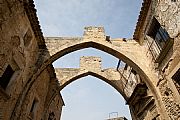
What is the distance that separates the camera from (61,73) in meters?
12.0

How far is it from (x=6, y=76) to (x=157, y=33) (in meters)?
5.93

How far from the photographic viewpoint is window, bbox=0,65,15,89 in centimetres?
600

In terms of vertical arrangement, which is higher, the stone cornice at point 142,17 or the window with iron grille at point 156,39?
the stone cornice at point 142,17

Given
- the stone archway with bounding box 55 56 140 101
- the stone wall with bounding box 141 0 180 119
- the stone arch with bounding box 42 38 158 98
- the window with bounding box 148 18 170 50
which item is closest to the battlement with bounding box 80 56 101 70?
the stone archway with bounding box 55 56 140 101

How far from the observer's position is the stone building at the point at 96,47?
5.64 meters

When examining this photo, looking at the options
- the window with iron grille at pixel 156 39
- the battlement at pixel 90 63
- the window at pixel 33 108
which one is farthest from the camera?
the battlement at pixel 90 63

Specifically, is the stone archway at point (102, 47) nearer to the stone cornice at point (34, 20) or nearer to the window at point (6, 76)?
the stone cornice at point (34, 20)

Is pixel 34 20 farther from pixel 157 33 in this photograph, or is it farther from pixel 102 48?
pixel 157 33

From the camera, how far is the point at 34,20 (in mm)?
7258

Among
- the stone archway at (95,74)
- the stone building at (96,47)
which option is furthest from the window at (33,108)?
the stone archway at (95,74)

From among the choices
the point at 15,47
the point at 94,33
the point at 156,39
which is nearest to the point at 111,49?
the point at 94,33

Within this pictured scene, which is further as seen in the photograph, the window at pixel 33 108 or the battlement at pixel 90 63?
the battlement at pixel 90 63

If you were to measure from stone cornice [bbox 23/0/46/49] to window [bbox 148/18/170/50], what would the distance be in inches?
186

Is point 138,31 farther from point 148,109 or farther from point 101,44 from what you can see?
point 148,109
